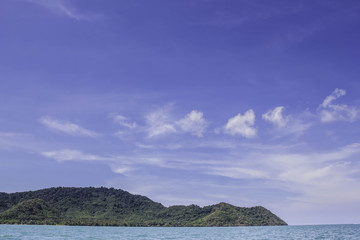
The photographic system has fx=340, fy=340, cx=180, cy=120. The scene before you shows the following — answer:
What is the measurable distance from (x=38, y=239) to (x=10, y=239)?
6.22 m

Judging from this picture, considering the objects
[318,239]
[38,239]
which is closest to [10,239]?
[38,239]

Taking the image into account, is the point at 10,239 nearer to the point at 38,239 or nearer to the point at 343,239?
the point at 38,239

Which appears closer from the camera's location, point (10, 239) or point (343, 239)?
point (10, 239)

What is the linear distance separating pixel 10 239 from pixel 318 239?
237 ft

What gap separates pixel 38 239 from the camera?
7506 centimetres

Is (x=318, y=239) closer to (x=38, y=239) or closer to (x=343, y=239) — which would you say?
(x=343, y=239)

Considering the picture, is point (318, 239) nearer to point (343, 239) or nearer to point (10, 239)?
point (343, 239)

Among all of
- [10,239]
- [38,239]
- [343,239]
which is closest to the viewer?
[10,239]

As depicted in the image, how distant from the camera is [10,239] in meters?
70.5

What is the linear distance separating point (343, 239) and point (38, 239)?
236 ft

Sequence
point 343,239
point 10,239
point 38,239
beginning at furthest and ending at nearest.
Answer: point 343,239, point 38,239, point 10,239

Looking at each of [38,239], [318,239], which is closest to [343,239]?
[318,239]

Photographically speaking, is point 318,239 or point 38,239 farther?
point 318,239

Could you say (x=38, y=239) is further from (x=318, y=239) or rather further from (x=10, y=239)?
(x=318, y=239)
